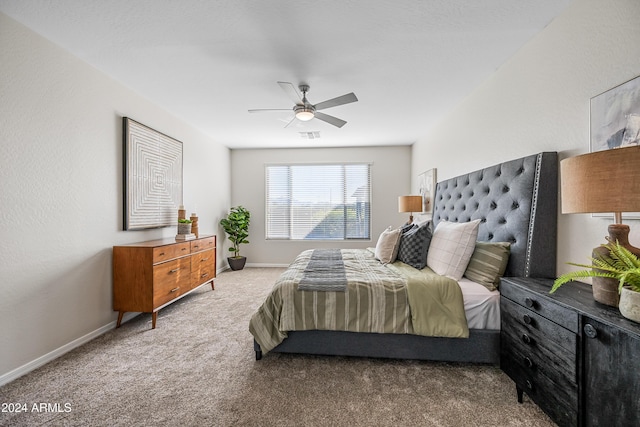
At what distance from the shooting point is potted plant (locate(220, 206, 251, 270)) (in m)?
4.75

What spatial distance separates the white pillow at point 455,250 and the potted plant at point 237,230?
3599 mm

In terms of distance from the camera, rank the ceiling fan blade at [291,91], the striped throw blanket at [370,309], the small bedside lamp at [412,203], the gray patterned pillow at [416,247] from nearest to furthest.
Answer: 1. the striped throw blanket at [370,309]
2. the ceiling fan blade at [291,91]
3. the gray patterned pillow at [416,247]
4. the small bedside lamp at [412,203]

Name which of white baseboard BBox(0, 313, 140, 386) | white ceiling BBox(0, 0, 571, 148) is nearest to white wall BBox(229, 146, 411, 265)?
white ceiling BBox(0, 0, 571, 148)

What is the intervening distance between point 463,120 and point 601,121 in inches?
66.2

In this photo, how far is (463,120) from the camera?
9.73 ft

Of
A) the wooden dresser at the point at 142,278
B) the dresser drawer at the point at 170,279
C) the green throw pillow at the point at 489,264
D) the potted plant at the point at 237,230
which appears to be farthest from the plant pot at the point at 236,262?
the green throw pillow at the point at 489,264

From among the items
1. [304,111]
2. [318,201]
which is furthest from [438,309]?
[318,201]

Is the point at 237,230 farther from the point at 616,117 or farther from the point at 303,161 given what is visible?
the point at 616,117

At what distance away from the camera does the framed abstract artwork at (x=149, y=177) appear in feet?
8.79

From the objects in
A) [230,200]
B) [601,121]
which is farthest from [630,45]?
[230,200]

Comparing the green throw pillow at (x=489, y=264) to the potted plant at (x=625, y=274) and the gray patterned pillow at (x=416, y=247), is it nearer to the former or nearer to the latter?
the gray patterned pillow at (x=416, y=247)

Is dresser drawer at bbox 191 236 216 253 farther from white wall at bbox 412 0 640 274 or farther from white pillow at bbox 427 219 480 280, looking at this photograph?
white wall at bbox 412 0 640 274

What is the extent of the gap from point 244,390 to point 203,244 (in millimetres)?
2187

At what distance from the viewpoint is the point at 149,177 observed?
2965 mm
